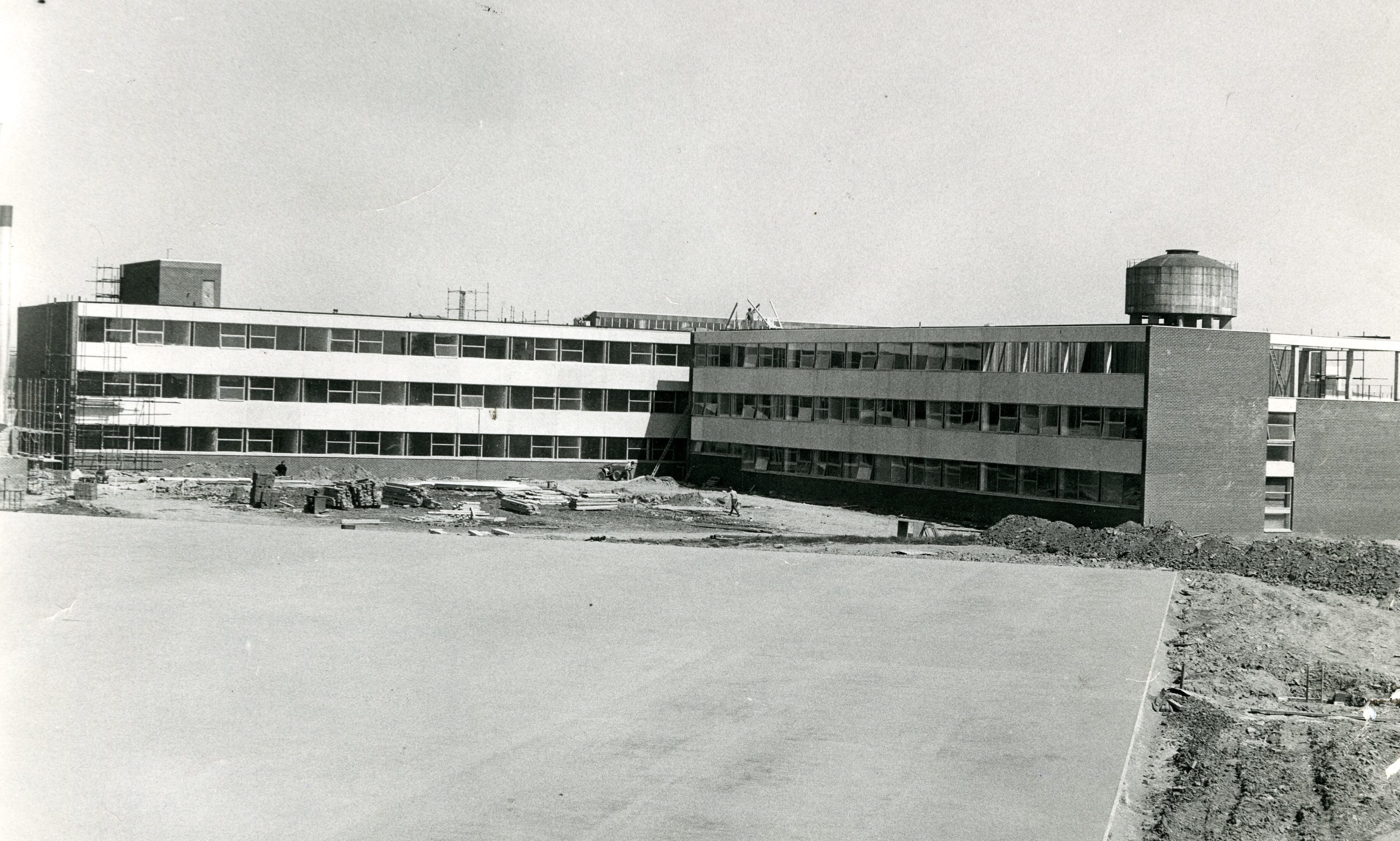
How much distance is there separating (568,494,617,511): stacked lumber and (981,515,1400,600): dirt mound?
49.9 feet

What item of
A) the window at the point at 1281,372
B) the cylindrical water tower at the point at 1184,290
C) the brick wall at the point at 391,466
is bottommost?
the brick wall at the point at 391,466

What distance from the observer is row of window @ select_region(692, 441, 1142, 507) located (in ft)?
146

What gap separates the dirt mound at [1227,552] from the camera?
30.6 m

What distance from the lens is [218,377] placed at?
181 ft

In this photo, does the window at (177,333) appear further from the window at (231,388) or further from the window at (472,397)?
the window at (472,397)

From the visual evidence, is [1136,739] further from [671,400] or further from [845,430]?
[671,400]

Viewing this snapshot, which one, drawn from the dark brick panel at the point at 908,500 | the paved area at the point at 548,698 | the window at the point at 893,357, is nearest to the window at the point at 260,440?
the dark brick panel at the point at 908,500

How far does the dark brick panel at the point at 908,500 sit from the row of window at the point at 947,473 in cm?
26

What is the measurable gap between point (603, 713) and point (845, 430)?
38.7m

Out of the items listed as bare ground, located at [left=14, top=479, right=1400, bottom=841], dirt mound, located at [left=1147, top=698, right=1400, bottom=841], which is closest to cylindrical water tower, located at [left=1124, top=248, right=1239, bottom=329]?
bare ground, located at [left=14, top=479, right=1400, bottom=841]

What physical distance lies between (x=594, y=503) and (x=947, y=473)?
13.7m

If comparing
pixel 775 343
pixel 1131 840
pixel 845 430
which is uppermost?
pixel 775 343

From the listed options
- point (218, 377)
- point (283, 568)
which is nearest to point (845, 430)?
point (218, 377)

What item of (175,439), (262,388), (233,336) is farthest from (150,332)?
(262,388)
